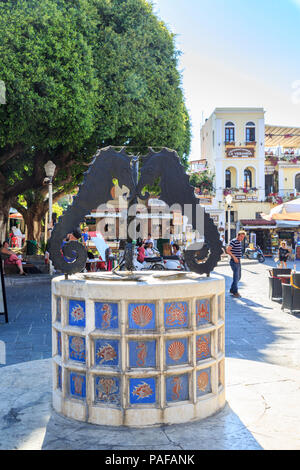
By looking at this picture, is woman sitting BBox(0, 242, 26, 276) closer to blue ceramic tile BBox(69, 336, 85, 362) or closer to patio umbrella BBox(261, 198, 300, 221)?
patio umbrella BBox(261, 198, 300, 221)

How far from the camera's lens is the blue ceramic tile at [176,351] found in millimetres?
3664

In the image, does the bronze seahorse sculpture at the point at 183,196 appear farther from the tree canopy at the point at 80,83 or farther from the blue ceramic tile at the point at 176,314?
the tree canopy at the point at 80,83

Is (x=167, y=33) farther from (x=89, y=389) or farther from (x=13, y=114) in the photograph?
(x=89, y=389)

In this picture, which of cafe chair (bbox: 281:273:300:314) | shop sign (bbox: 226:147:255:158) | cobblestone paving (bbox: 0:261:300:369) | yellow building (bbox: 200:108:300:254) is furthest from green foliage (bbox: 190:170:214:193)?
cafe chair (bbox: 281:273:300:314)

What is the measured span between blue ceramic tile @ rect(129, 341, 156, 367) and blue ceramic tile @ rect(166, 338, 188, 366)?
0.12 meters

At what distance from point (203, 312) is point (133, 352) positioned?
684 millimetres

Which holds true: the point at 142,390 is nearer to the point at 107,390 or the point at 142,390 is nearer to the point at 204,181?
the point at 107,390

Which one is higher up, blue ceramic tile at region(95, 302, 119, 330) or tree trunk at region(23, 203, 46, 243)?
tree trunk at region(23, 203, 46, 243)

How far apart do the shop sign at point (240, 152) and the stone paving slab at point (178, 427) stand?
3496 centimetres

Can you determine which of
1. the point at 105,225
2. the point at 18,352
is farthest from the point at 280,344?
the point at 105,225

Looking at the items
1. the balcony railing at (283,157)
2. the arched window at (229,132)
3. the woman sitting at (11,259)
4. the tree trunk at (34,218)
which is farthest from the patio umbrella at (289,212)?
the balcony railing at (283,157)

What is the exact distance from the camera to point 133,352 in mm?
3619

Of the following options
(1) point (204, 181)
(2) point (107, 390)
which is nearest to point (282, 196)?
(1) point (204, 181)

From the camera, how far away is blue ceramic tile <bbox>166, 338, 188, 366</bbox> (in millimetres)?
3664
